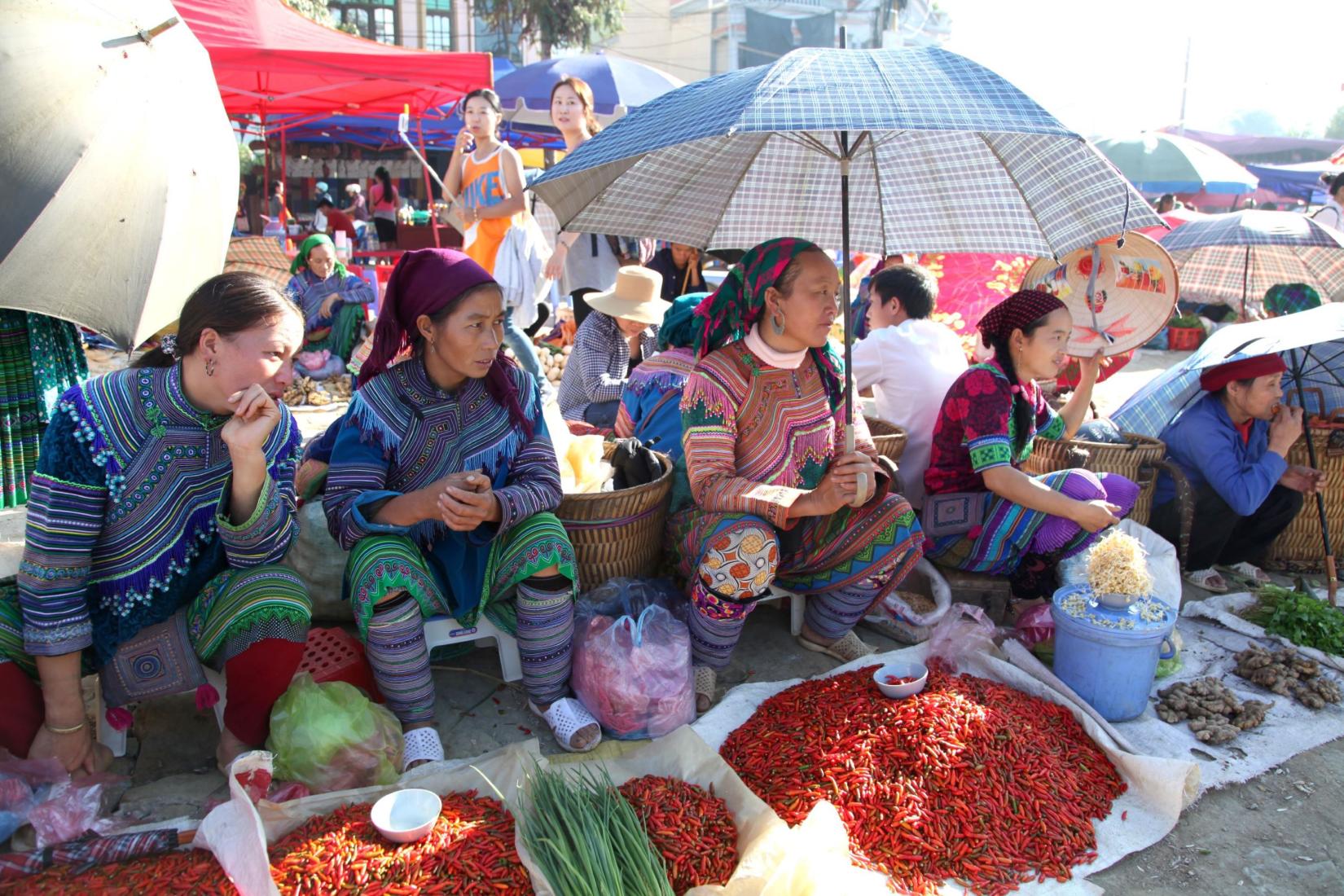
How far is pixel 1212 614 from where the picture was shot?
11.6 feet

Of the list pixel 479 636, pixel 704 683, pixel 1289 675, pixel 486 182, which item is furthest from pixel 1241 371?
pixel 486 182

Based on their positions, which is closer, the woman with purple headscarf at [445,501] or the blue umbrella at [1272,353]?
the woman with purple headscarf at [445,501]

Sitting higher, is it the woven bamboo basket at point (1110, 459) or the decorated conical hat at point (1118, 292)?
the decorated conical hat at point (1118, 292)

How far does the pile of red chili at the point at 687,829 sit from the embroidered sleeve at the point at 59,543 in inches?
52.7

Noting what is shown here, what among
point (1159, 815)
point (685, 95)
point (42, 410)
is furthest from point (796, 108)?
point (42, 410)

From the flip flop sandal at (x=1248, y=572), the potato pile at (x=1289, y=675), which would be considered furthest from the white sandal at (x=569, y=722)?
the flip flop sandal at (x=1248, y=572)

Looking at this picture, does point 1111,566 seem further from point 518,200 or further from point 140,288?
point 518,200

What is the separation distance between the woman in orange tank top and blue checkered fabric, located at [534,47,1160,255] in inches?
111

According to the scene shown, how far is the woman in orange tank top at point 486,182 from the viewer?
5.68 m

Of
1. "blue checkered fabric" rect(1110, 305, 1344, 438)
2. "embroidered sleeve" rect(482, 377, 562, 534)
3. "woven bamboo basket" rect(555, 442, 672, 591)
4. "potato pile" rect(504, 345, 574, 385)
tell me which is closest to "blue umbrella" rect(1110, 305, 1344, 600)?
"blue checkered fabric" rect(1110, 305, 1344, 438)

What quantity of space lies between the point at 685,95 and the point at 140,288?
1.41 metres

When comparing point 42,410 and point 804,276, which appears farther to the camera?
point 804,276

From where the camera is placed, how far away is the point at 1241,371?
3.63m

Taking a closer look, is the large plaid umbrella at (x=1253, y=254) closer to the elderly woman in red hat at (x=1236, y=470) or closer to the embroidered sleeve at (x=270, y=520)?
the elderly woman in red hat at (x=1236, y=470)
